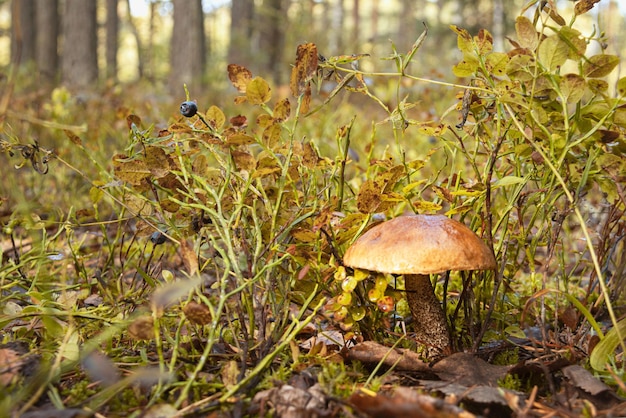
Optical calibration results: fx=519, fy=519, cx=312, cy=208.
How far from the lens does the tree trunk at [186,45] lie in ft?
30.5

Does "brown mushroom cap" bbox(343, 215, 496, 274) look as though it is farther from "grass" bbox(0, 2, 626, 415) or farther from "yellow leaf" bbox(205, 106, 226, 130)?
"yellow leaf" bbox(205, 106, 226, 130)

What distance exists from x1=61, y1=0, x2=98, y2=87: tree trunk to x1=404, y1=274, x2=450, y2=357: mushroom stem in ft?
31.4

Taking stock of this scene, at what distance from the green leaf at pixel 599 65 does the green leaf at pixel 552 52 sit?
7 centimetres

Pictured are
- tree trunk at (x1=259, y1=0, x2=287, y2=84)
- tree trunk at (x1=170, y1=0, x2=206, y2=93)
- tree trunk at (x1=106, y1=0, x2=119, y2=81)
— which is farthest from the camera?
tree trunk at (x1=106, y1=0, x2=119, y2=81)

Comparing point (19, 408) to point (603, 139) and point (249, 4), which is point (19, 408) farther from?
point (249, 4)

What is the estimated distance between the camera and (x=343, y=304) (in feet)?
4.36

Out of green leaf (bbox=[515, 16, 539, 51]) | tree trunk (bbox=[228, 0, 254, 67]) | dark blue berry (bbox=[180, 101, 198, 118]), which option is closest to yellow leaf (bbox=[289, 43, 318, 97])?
dark blue berry (bbox=[180, 101, 198, 118])

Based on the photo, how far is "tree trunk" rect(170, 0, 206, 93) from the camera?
928cm

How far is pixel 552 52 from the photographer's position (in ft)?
4.22

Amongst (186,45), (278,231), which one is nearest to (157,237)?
(278,231)

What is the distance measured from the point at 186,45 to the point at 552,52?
9078 millimetres

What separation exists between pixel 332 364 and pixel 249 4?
12.5 metres

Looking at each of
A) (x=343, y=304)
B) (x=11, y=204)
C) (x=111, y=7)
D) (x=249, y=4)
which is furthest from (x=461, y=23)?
(x=343, y=304)

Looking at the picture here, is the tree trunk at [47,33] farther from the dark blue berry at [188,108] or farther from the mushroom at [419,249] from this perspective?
the mushroom at [419,249]
